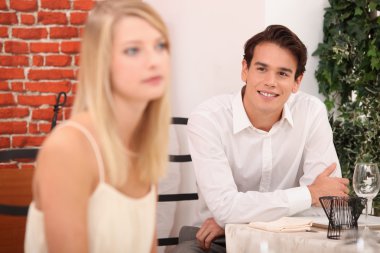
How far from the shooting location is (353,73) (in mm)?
3498

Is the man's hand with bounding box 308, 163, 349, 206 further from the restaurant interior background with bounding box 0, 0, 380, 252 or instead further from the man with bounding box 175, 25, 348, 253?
the restaurant interior background with bounding box 0, 0, 380, 252

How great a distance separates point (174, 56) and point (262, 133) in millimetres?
1022

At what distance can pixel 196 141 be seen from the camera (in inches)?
98.0

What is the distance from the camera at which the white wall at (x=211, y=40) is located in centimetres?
333

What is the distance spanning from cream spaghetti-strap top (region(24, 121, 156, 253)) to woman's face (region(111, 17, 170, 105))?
4.3 inches

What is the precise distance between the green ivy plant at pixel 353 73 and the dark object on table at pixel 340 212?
1.60 m

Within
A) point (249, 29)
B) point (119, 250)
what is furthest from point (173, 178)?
point (119, 250)

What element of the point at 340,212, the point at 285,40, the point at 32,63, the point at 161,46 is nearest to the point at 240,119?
the point at 285,40

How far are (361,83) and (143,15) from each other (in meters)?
2.58

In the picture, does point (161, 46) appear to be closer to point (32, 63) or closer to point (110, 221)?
point (110, 221)

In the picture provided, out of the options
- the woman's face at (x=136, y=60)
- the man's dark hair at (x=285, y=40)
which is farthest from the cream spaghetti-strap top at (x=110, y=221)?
the man's dark hair at (x=285, y=40)

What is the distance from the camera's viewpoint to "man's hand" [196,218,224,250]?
7.79 ft

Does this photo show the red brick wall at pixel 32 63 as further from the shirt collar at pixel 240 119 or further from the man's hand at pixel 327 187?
the man's hand at pixel 327 187

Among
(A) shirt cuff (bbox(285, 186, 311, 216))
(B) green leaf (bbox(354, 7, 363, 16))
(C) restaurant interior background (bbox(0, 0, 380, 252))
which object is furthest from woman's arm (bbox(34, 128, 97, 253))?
(B) green leaf (bbox(354, 7, 363, 16))
